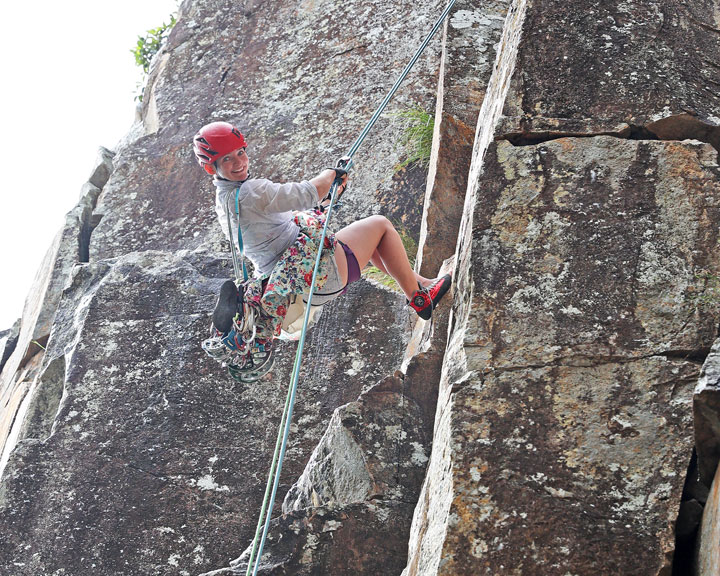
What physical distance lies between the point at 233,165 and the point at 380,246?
1126mm

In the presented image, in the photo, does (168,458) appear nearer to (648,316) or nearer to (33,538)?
(33,538)

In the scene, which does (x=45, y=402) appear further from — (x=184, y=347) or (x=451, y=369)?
(x=451, y=369)

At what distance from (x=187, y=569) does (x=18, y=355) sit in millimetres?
3838

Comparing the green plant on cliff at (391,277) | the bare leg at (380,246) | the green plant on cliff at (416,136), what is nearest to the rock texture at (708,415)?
the bare leg at (380,246)

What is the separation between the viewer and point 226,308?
17.0 feet

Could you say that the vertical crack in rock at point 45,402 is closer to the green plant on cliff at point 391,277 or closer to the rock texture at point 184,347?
the rock texture at point 184,347

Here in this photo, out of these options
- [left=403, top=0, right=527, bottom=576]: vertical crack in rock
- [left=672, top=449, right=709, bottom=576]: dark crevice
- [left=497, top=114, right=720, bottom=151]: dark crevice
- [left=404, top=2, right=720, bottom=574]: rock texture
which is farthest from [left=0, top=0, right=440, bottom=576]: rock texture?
[left=497, top=114, right=720, bottom=151]: dark crevice

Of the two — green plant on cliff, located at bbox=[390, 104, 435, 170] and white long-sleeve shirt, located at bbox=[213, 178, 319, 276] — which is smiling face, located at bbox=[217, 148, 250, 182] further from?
green plant on cliff, located at bbox=[390, 104, 435, 170]

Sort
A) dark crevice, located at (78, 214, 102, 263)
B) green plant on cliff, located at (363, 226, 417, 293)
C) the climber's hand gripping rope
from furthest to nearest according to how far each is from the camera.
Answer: dark crevice, located at (78, 214, 102, 263), green plant on cliff, located at (363, 226, 417, 293), the climber's hand gripping rope

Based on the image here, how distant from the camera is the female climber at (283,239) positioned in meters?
5.18

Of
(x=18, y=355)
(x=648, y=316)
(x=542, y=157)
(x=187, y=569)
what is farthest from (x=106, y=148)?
(x=648, y=316)

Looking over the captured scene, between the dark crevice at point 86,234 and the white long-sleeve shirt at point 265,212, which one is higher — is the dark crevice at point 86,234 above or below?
above

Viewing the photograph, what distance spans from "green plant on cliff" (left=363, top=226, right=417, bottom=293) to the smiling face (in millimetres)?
1824

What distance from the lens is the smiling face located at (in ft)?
17.0
